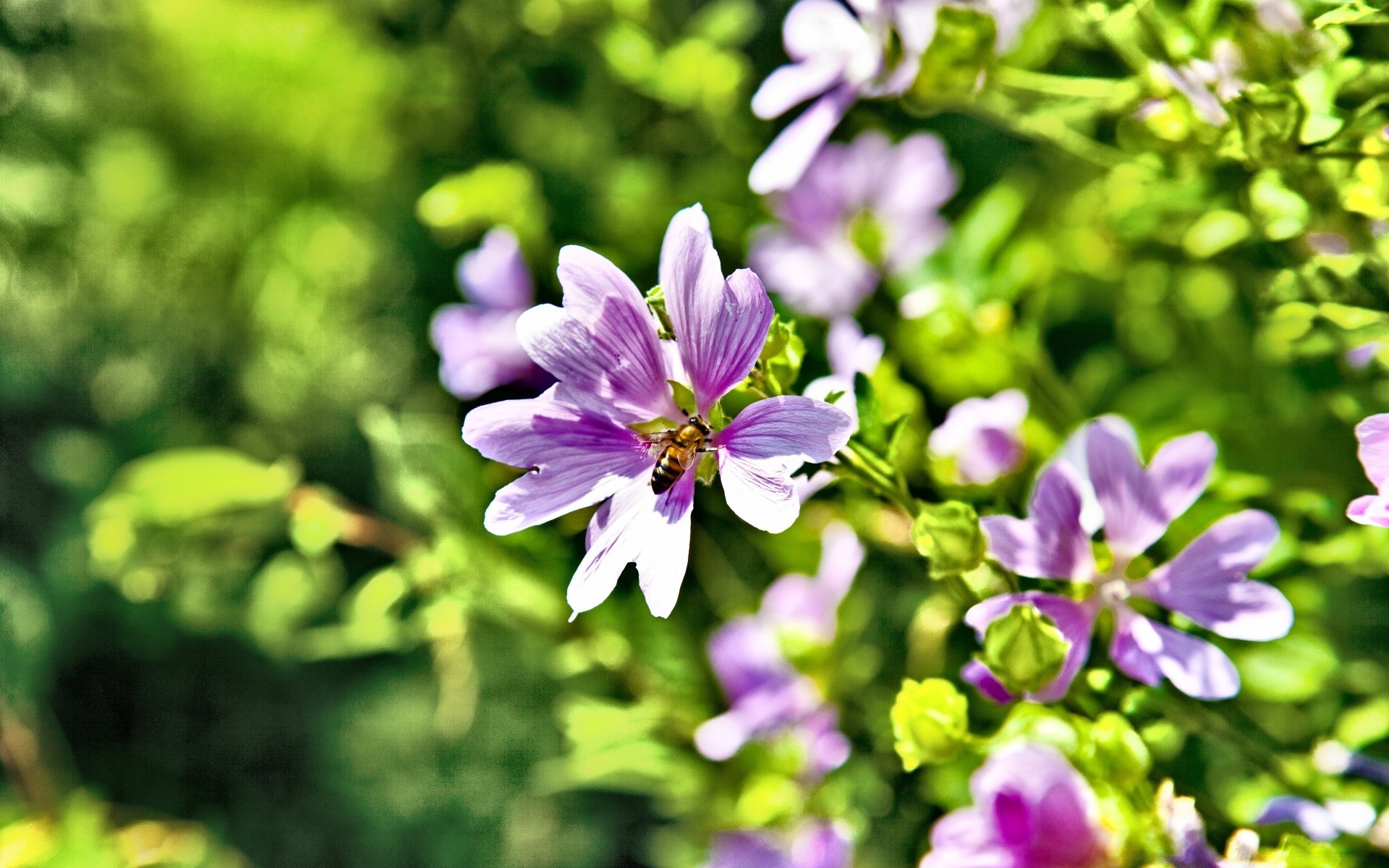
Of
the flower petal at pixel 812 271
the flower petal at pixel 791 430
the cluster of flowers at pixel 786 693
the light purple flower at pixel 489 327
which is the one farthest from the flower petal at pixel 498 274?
the flower petal at pixel 791 430

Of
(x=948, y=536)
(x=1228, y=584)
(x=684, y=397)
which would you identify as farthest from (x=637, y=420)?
(x=1228, y=584)

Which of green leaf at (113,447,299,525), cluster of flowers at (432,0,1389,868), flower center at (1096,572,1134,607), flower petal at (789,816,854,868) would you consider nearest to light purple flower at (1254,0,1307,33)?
cluster of flowers at (432,0,1389,868)

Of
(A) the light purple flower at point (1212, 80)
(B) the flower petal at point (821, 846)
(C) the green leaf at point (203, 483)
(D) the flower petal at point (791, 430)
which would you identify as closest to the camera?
(D) the flower petal at point (791, 430)

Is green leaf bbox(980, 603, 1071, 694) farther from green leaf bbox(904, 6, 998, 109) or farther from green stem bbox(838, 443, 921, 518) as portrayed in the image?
green leaf bbox(904, 6, 998, 109)

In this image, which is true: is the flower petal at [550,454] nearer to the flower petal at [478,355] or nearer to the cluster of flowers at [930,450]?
the cluster of flowers at [930,450]

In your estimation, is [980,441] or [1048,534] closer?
[1048,534]

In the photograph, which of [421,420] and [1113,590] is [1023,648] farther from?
[421,420]
